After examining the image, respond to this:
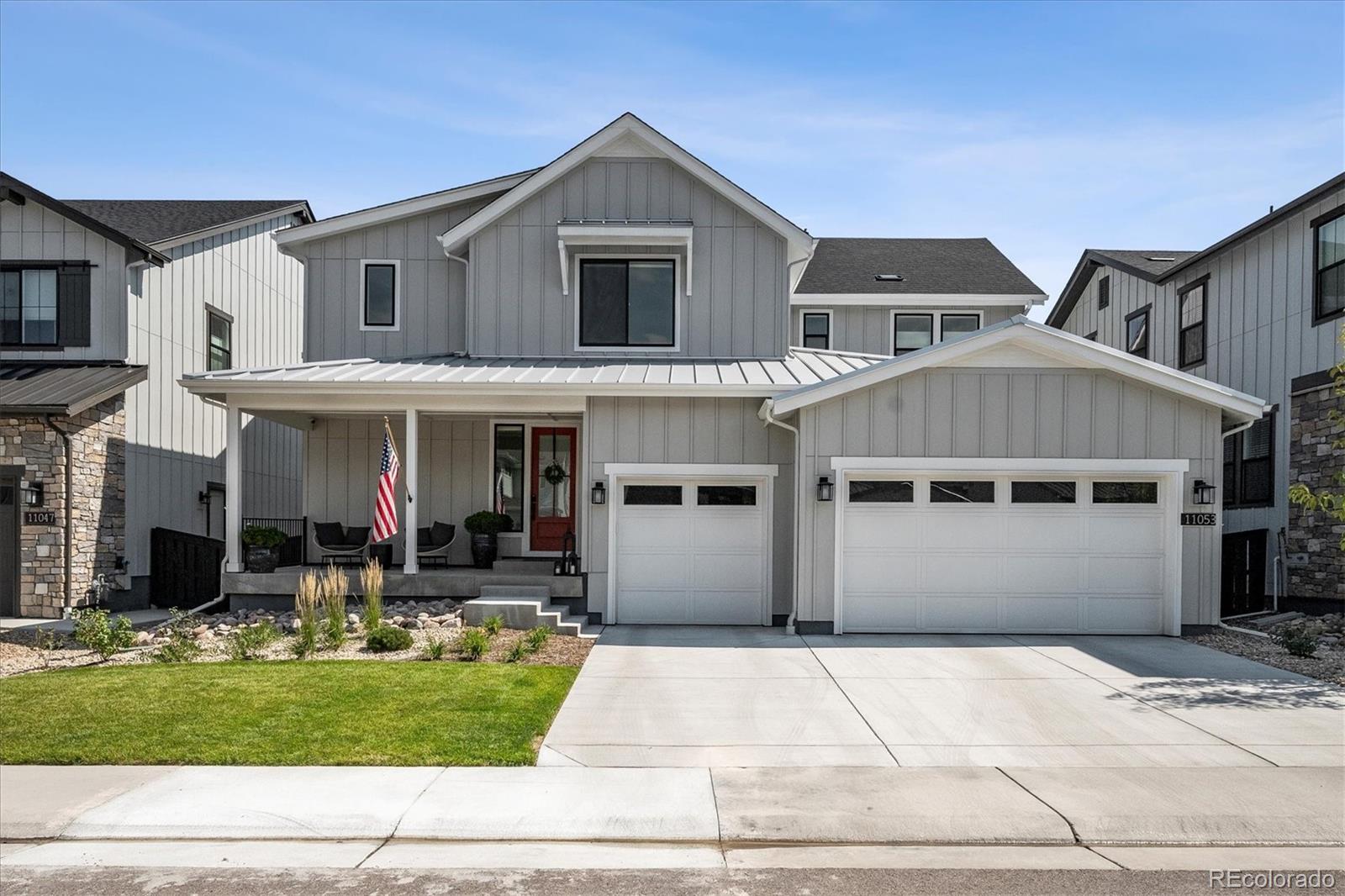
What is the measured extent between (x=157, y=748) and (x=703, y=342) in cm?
1090

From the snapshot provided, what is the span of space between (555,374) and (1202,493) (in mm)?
9232

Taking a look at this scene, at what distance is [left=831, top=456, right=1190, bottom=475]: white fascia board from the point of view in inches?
523

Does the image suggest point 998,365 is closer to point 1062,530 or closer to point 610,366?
point 1062,530

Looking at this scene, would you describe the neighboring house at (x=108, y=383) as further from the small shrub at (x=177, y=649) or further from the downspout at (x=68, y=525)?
the small shrub at (x=177, y=649)

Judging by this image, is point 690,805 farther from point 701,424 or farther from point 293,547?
point 293,547

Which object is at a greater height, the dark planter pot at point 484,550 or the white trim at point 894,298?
the white trim at point 894,298

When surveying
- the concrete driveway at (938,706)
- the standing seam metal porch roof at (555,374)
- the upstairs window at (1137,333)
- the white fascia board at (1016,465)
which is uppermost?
the upstairs window at (1137,333)

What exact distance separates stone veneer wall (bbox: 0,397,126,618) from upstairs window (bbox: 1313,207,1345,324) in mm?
19219

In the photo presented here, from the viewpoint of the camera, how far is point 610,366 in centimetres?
1558

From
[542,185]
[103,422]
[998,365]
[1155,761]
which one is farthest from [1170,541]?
[103,422]

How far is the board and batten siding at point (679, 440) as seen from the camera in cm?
1441

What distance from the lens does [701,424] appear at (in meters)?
14.4

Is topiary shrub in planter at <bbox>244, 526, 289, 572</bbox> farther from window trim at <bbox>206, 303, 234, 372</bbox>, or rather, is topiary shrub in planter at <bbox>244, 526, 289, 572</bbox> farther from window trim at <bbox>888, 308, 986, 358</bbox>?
window trim at <bbox>888, 308, 986, 358</bbox>

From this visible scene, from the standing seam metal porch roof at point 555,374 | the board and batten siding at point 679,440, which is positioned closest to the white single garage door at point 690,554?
the board and batten siding at point 679,440
